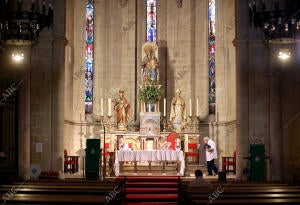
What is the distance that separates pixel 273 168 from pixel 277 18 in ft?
22.3

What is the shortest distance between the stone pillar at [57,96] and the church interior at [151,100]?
0.03 metres

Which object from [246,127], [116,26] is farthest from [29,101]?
[116,26]

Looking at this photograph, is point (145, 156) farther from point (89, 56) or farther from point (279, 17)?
point (89, 56)

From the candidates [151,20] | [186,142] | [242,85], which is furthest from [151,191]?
[151,20]

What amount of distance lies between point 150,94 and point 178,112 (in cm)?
132

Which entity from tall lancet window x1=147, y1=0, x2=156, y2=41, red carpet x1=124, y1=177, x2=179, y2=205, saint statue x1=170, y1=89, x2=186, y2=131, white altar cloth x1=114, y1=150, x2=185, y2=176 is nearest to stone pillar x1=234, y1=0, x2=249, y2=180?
white altar cloth x1=114, y1=150, x2=185, y2=176

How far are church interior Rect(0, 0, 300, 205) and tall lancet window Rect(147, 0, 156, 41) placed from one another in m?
0.05

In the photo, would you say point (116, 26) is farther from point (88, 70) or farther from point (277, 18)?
point (277, 18)

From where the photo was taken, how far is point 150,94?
858 inches

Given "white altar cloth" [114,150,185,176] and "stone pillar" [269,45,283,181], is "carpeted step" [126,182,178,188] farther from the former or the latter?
"stone pillar" [269,45,283,181]

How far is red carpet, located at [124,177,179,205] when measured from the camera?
45.2 ft

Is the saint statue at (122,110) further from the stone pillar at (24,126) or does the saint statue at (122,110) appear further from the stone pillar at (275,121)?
the stone pillar at (275,121)

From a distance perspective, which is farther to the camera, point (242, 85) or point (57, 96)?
point (242, 85)

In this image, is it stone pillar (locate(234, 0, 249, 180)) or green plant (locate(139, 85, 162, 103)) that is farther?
green plant (locate(139, 85, 162, 103))
